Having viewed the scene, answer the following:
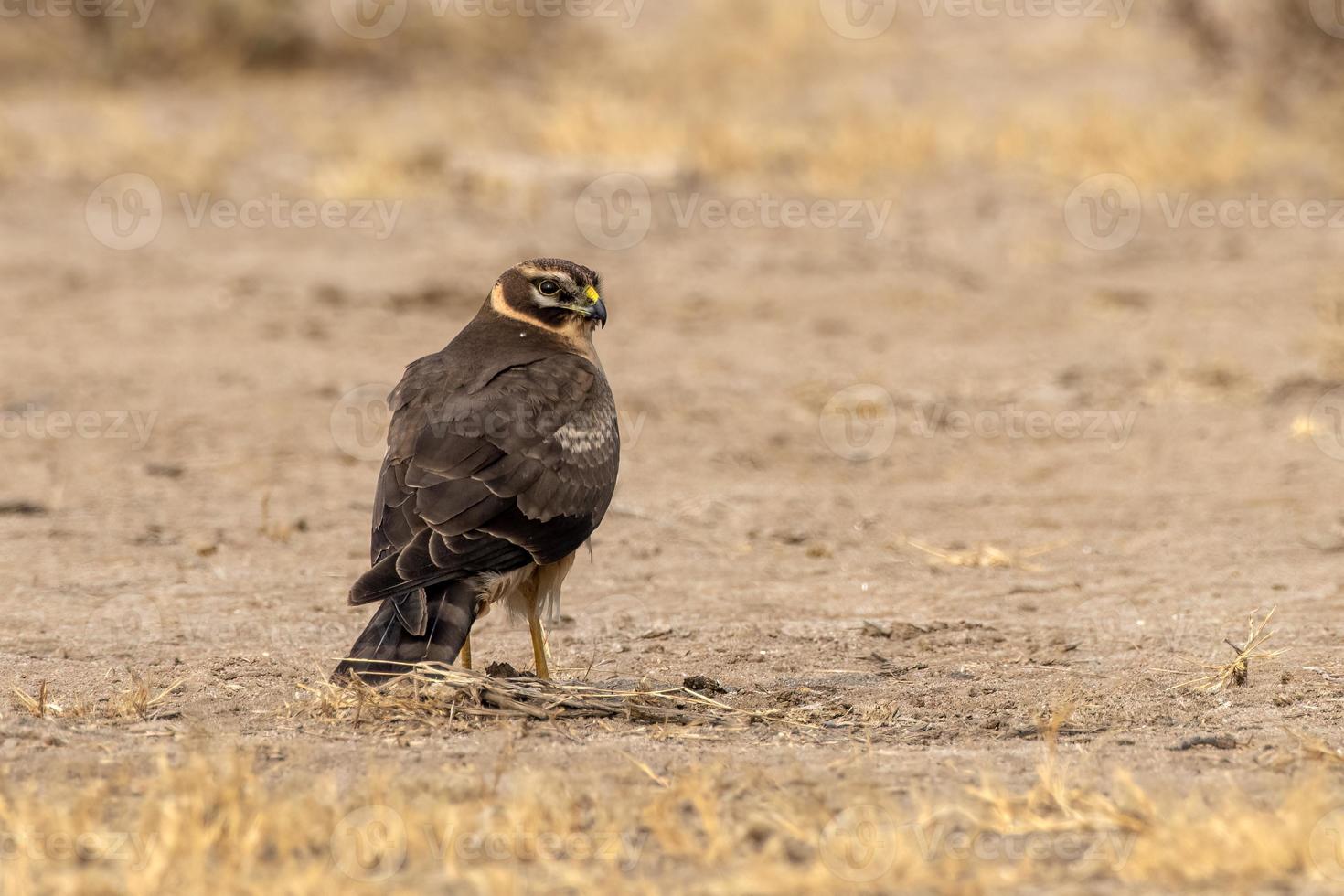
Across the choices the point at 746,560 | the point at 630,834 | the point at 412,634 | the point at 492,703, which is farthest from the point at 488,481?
the point at 746,560

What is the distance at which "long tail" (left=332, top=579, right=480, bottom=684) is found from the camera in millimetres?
5539

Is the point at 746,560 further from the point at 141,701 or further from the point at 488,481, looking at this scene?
the point at 141,701

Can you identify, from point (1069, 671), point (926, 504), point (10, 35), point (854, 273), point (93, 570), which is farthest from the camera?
point (10, 35)

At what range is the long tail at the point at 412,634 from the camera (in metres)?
5.54

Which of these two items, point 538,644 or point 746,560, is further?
point 746,560

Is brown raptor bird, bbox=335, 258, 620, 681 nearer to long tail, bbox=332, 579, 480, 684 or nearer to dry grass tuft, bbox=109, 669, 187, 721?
long tail, bbox=332, 579, 480, 684

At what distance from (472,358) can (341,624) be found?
1.31 m

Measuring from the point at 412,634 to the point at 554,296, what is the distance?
6.05ft

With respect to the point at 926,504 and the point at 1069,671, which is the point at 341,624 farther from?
the point at 926,504

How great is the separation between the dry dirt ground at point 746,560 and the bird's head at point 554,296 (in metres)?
1.27

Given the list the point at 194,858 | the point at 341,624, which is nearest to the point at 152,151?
the point at 341,624

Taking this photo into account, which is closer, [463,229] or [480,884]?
[480,884]

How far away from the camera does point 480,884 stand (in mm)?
4023

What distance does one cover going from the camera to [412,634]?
5.61 metres
